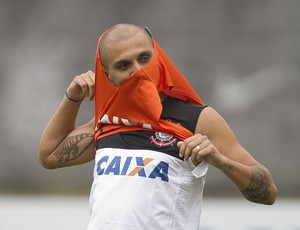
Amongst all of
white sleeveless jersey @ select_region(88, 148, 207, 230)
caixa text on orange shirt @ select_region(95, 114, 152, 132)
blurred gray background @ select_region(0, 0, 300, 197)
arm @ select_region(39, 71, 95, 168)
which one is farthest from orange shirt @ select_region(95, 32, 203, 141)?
blurred gray background @ select_region(0, 0, 300, 197)

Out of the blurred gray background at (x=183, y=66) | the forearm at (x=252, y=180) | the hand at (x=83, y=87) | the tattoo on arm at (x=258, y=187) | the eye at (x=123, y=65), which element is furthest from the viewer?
the blurred gray background at (x=183, y=66)

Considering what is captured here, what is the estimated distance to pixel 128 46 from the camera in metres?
3.66

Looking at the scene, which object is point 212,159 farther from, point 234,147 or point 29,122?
point 29,122

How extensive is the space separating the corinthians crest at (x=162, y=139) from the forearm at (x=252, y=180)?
262mm

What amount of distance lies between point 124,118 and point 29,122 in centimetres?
403

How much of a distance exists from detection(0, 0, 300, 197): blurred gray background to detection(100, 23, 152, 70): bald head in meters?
3.67

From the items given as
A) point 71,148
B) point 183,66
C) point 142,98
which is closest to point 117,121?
point 142,98

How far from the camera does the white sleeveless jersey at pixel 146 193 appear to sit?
137 inches

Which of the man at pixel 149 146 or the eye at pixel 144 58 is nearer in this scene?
the man at pixel 149 146

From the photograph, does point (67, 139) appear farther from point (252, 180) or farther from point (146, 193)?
point (252, 180)

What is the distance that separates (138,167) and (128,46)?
474 mm

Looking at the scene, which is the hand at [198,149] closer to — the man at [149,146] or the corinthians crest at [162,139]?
the man at [149,146]

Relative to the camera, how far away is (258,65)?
24.5 feet

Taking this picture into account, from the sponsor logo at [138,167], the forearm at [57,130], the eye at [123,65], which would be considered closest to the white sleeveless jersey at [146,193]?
the sponsor logo at [138,167]
